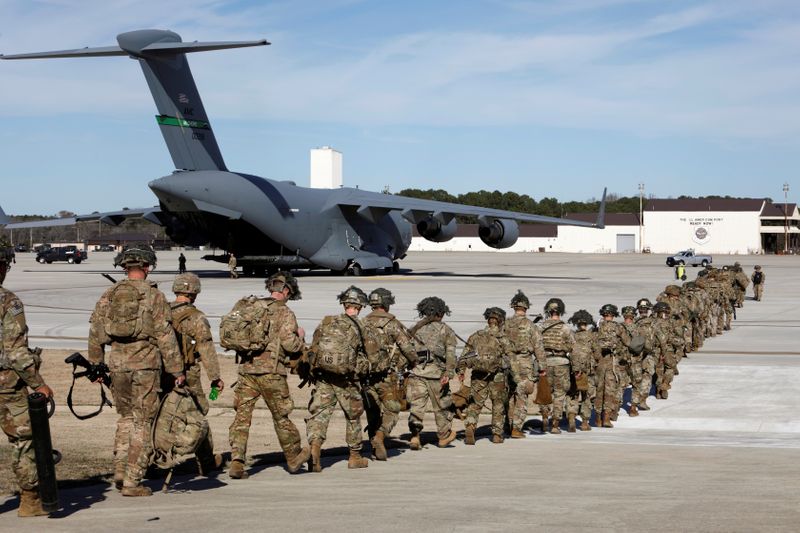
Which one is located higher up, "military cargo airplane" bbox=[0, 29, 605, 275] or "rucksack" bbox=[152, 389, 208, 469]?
"military cargo airplane" bbox=[0, 29, 605, 275]

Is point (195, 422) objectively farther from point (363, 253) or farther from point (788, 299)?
point (363, 253)

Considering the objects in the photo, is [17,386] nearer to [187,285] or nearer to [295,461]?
[187,285]

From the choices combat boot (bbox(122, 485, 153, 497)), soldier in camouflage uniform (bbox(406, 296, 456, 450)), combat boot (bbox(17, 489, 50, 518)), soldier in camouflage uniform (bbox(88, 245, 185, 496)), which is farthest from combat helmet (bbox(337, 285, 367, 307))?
combat boot (bbox(17, 489, 50, 518))

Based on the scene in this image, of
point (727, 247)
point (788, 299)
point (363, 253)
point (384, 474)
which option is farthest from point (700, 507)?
point (727, 247)

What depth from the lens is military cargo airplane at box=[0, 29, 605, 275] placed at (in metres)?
39.2

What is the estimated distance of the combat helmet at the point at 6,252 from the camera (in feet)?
25.1

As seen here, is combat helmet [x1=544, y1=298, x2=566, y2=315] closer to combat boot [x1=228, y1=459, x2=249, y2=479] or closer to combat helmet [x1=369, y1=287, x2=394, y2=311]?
combat helmet [x1=369, y1=287, x2=394, y2=311]

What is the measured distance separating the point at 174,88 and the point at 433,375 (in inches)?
1225

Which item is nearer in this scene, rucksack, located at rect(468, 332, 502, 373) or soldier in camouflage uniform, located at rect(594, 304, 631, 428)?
rucksack, located at rect(468, 332, 502, 373)

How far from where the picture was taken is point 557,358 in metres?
12.6

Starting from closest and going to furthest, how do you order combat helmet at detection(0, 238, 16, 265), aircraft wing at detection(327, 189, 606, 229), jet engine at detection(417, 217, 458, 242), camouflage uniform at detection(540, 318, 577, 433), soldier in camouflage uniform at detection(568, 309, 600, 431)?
combat helmet at detection(0, 238, 16, 265)
camouflage uniform at detection(540, 318, 577, 433)
soldier in camouflage uniform at detection(568, 309, 600, 431)
aircraft wing at detection(327, 189, 606, 229)
jet engine at detection(417, 217, 458, 242)

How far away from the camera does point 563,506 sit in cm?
720

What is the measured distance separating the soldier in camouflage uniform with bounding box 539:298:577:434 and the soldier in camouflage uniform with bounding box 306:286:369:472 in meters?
3.53

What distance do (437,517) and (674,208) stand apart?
Answer: 4877 inches
